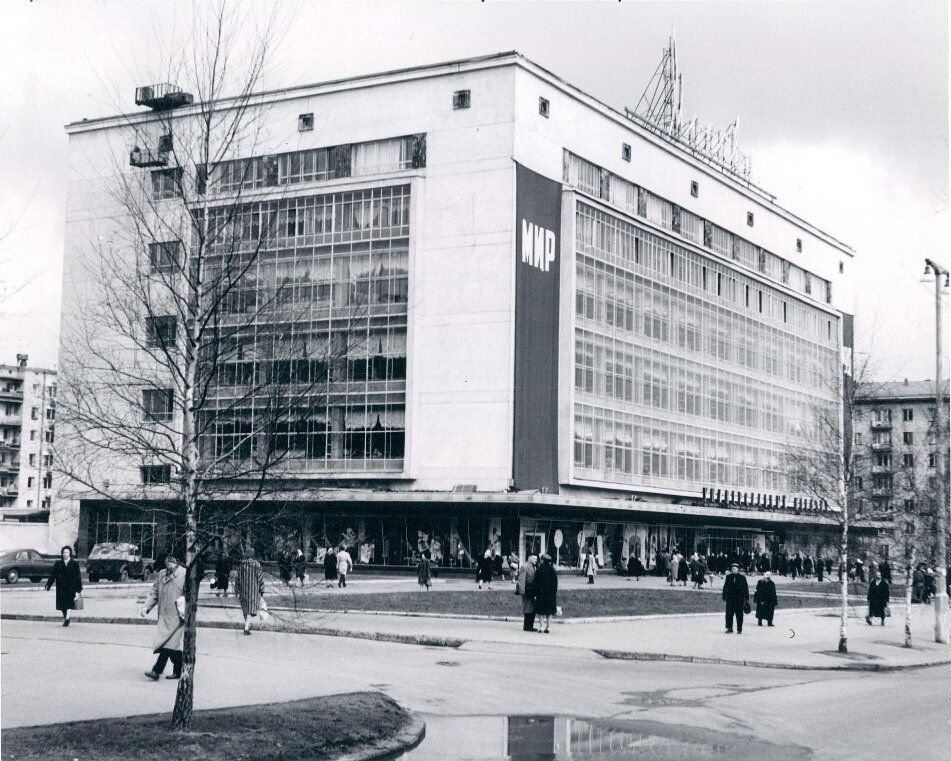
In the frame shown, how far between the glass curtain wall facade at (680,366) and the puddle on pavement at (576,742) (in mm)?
45521

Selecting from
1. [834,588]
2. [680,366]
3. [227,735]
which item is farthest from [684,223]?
[227,735]

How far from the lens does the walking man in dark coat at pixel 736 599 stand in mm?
28500

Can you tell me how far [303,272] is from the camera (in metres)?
14.5

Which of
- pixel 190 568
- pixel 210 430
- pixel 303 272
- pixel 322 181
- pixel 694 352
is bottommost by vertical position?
pixel 190 568

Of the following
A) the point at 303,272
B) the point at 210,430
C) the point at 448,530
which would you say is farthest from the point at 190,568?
the point at 448,530

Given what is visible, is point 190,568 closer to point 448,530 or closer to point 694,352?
point 448,530

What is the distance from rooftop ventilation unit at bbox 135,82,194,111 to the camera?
39.0 feet

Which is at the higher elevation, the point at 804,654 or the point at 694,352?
the point at 694,352

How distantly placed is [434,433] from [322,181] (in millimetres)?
15560

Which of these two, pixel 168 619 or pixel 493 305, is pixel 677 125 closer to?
pixel 493 305

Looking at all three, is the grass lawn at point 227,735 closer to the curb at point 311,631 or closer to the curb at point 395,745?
the curb at point 395,745

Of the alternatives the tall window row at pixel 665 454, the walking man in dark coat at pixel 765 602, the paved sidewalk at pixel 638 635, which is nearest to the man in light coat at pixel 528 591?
the paved sidewalk at pixel 638 635

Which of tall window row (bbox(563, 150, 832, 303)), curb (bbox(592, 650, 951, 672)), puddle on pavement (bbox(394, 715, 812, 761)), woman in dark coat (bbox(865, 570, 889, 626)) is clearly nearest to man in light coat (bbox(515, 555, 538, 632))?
curb (bbox(592, 650, 951, 672))

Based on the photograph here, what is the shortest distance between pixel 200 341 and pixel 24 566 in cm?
3731
